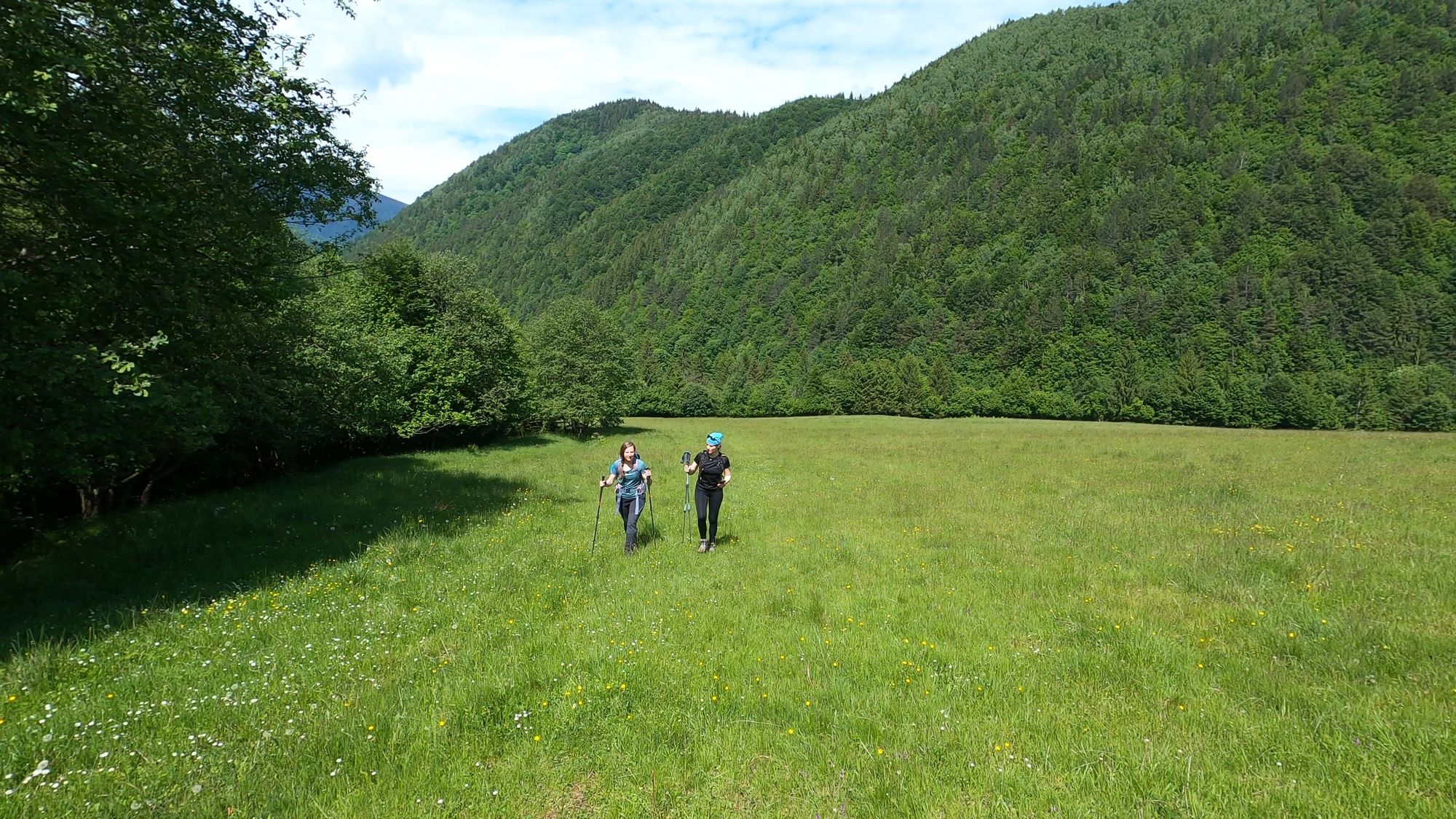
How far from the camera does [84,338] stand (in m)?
8.86

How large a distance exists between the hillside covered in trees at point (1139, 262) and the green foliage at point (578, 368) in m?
21.0

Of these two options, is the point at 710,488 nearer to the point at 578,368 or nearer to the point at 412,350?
the point at 412,350

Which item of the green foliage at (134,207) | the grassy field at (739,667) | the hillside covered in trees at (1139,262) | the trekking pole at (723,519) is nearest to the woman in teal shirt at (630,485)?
the grassy field at (739,667)

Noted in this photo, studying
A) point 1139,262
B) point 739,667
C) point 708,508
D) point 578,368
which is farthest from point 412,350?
point 1139,262

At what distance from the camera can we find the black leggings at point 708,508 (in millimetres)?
11891

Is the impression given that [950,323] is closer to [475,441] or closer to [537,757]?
[475,441]

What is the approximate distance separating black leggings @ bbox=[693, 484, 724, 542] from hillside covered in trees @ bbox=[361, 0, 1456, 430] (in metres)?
58.6

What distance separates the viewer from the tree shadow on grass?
26.2ft

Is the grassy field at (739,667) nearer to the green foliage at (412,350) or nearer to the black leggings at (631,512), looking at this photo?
the black leggings at (631,512)

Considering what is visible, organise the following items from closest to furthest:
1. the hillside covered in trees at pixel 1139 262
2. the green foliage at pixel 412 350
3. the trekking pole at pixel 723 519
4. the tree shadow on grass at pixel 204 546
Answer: the tree shadow on grass at pixel 204 546
the trekking pole at pixel 723 519
the green foliage at pixel 412 350
the hillside covered in trees at pixel 1139 262

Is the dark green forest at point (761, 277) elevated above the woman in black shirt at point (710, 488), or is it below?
above

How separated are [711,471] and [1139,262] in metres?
158

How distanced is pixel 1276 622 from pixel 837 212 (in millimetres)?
198954


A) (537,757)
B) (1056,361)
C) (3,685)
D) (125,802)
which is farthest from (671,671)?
(1056,361)
